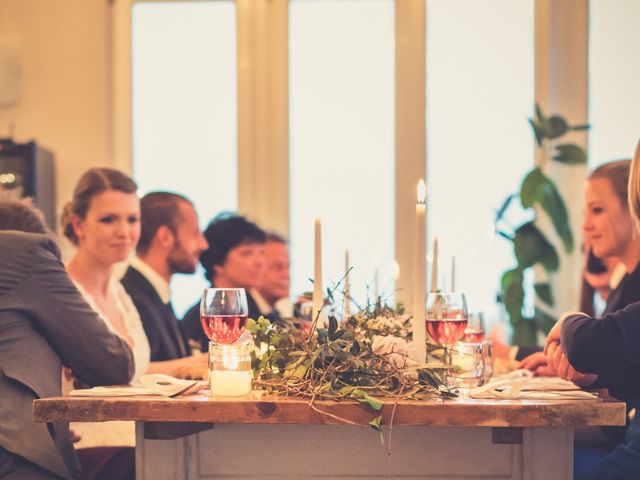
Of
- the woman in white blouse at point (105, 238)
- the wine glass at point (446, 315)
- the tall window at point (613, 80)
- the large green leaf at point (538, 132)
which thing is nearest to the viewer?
the wine glass at point (446, 315)

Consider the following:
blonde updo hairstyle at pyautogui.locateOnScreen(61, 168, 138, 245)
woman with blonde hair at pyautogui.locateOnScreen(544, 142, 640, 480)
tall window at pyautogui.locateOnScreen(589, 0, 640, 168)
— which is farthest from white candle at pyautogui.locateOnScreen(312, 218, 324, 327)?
tall window at pyautogui.locateOnScreen(589, 0, 640, 168)

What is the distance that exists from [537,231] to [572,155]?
0.49 m

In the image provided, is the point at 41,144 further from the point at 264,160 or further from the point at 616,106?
the point at 616,106

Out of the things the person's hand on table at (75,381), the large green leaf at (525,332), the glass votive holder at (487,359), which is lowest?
the large green leaf at (525,332)

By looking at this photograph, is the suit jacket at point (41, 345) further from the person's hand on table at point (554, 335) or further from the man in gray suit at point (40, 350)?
the person's hand on table at point (554, 335)

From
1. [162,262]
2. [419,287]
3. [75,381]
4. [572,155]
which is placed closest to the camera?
[419,287]

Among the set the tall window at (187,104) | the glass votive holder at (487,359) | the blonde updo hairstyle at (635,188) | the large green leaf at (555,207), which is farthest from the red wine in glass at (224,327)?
the tall window at (187,104)

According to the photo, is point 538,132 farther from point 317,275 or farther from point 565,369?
point 317,275

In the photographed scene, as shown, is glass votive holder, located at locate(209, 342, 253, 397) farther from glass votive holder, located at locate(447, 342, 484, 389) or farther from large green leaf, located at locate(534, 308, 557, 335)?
large green leaf, located at locate(534, 308, 557, 335)

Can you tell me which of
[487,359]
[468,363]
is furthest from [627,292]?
[468,363]

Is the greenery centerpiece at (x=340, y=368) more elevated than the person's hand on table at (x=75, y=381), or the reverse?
the greenery centerpiece at (x=340, y=368)

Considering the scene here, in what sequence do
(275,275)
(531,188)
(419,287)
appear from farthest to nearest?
(531,188), (275,275), (419,287)

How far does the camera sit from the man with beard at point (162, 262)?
3.25m

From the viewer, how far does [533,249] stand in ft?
16.7
